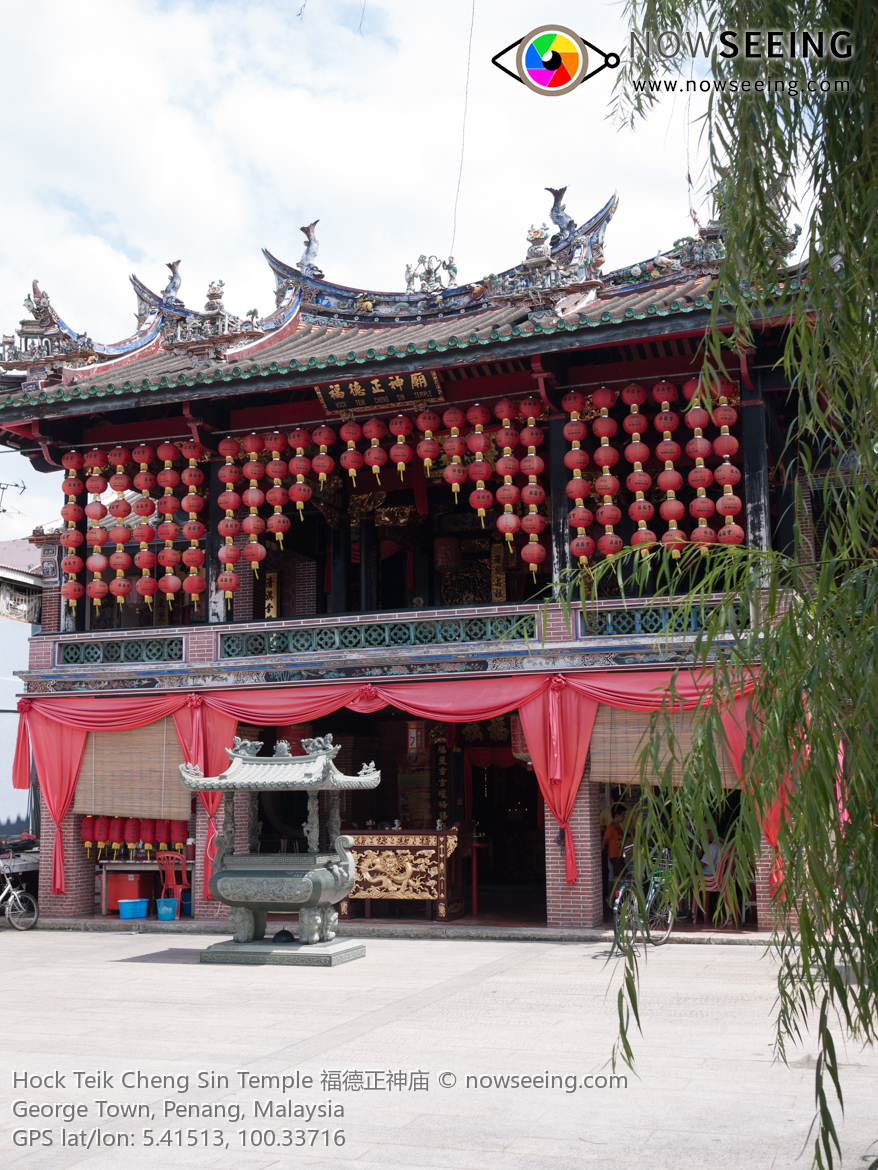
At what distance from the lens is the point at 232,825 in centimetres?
1259

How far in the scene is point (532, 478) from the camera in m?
13.9

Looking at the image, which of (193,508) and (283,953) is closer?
(283,953)

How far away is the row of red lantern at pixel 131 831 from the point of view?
15500mm

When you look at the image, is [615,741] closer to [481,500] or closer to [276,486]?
[481,500]

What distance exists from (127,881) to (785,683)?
14405mm

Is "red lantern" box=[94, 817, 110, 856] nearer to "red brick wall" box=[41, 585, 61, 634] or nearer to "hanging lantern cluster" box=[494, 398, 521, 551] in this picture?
"red brick wall" box=[41, 585, 61, 634]

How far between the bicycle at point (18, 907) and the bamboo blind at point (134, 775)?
4.52ft

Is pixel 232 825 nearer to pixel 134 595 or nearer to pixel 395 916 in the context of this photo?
pixel 395 916

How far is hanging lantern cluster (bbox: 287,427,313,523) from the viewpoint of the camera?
48.7 feet

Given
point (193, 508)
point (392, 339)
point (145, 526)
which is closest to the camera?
point (193, 508)

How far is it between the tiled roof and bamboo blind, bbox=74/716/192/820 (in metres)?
4.84

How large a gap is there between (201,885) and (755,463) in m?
9.23

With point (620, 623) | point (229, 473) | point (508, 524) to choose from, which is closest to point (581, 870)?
point (620, 623)

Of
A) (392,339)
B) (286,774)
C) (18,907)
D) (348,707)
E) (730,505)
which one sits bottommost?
(18,907)
